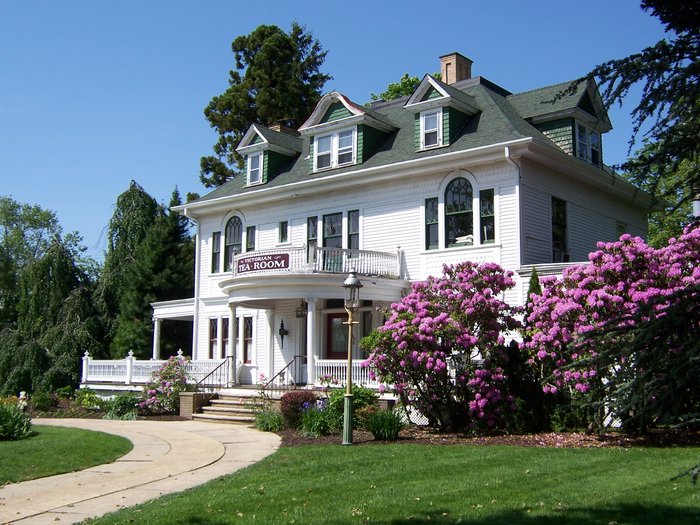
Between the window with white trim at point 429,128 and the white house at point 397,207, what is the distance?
42 millimetres

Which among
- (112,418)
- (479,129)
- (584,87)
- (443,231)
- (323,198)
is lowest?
(112,418)

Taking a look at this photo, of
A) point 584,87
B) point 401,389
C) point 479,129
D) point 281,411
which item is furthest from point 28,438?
point 584,87

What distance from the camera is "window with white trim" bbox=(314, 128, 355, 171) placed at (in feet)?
80.2

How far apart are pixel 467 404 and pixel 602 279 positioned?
154 inches

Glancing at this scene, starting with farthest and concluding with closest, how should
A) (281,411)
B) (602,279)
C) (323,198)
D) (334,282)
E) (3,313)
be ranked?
1. (3,313)
2. (323,198)
3. (334,282)
4. (281,411)
5. (602,279)

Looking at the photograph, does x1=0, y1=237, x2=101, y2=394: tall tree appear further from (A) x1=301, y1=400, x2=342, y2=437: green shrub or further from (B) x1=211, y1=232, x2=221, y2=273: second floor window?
(A) x1=301, y1=400, x2=342, y2=437: green shrub

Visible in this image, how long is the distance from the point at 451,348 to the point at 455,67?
46.7 ft

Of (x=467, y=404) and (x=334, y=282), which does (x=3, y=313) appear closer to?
(x=334, y=282)

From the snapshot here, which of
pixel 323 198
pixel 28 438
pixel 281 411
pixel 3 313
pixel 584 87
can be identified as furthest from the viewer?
pixel 3 313

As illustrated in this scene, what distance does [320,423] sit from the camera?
16094 millimetres

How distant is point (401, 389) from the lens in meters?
16.0

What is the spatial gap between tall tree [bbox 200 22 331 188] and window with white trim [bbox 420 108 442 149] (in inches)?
799

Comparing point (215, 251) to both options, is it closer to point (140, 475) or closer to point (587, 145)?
point (587, 145)

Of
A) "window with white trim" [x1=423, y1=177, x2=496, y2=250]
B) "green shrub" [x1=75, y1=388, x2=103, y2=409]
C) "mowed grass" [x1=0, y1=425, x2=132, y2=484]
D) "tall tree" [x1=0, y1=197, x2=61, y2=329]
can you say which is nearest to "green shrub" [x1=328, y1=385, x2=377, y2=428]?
"mowed grass" [x1=0, y1=425, x2=132, y2=484]
